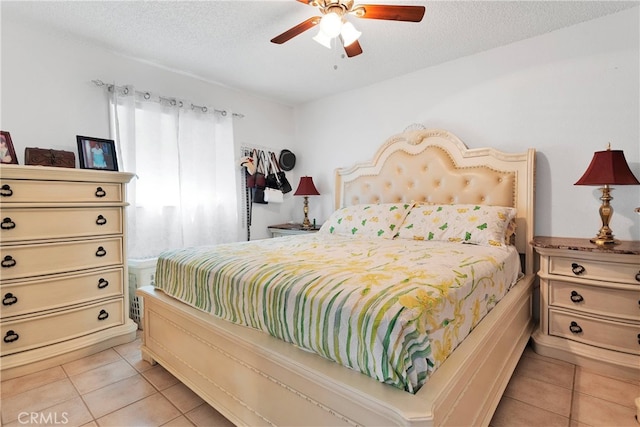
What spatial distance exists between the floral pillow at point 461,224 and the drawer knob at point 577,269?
39 cm

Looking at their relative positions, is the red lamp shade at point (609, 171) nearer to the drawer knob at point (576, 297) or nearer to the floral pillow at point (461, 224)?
the floral pillow at point (461, 224)

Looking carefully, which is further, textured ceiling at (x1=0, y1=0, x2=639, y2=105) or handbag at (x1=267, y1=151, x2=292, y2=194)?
handbag at (x1=267, y1=151, x2=292, y2=194)

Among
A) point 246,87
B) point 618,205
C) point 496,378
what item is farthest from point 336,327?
point 246,87

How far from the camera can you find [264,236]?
153 inches

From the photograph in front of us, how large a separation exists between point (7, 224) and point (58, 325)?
27.8 inches

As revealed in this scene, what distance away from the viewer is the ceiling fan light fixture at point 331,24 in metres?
1.70

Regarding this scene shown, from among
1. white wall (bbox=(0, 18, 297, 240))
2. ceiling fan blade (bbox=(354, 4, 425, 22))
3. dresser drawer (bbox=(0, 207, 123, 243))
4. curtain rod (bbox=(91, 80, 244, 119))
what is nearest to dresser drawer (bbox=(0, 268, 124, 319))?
dresser drawer (bbox=(0, 207, 123, 243))

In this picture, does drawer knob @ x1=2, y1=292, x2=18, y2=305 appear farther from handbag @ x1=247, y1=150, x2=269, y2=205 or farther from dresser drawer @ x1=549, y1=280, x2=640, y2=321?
dresser drawer @ x1=549, y1=280, x2=640, y2=321

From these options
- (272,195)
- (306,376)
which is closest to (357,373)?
(306,376)

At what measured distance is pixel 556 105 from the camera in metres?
2.42

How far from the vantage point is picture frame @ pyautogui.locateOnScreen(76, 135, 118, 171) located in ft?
7.95

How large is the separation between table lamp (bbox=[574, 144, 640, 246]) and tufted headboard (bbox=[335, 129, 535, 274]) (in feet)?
1.40

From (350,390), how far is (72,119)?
111 inches

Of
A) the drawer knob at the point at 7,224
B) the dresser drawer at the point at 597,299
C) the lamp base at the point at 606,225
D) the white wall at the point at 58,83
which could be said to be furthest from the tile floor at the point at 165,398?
the white wall at the point at 58,83
